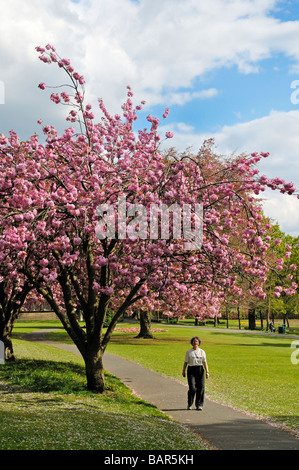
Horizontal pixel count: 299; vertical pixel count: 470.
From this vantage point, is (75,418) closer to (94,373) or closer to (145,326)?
(94,373)

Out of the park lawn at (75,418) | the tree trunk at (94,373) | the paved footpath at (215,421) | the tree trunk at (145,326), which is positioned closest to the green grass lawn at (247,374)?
the paved footpath at (215,421)

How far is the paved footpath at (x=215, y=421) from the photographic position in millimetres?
8680

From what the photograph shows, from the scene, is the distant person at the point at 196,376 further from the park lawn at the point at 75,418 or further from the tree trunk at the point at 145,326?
the tree trunk at the point at 145,326

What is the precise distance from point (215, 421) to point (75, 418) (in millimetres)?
3207

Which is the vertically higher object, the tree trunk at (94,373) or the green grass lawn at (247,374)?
the tree trunk at (94,373)

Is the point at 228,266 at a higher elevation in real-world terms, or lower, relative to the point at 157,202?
lower

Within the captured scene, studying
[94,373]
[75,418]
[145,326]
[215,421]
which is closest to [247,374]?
[94,373]

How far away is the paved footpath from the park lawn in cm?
43

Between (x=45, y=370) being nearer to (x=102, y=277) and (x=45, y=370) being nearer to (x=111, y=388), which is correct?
(x=111, y=388)

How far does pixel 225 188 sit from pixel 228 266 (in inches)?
81.3

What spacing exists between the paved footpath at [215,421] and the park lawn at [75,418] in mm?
430

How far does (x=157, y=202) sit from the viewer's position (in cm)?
1098

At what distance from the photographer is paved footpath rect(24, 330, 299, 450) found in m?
8.68

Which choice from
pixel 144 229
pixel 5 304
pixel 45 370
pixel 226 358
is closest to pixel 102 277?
pixel 144 229
